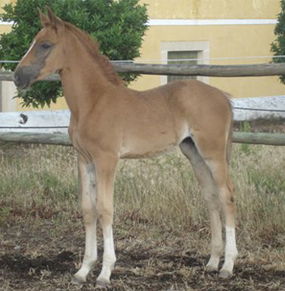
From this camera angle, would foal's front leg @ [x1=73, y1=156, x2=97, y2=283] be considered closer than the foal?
No

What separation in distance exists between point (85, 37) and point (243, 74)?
1617 mm

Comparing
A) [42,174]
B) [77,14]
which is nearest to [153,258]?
[42,174]

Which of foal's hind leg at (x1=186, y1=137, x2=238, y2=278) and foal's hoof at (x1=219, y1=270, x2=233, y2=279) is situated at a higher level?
foal's hind leg at (x1=186, y1=137, x2=238, y2=278)

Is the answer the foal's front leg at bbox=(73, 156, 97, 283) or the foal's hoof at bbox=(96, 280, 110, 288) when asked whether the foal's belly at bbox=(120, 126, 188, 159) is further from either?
the foal's hoof at bbox=(96, 280, 110, 288)

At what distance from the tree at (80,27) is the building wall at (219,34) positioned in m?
3.68

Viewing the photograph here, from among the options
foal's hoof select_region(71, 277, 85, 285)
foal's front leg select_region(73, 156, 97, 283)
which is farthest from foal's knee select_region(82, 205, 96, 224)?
foal's hoof select_region(71, 277, 85, 285)

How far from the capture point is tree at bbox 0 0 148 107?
1144 cm

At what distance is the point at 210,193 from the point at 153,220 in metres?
1.42

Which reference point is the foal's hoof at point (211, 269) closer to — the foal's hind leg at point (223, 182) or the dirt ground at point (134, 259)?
the dirt ground at point (134, 259)

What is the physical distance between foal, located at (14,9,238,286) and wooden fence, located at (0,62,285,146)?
2.64 ft

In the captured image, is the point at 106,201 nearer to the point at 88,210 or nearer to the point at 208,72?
the point at 88,210

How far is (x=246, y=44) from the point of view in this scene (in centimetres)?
1777

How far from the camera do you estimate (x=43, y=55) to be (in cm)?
596

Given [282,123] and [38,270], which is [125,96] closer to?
[38,270]
